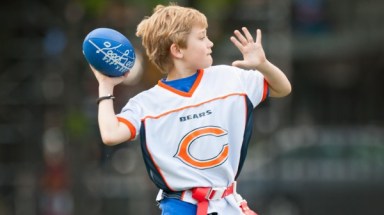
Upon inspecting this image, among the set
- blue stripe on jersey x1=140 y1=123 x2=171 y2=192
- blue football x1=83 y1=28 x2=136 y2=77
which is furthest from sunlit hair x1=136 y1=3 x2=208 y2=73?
blue stripe on jersey x1=140 y1=123 x2=171 y2=192

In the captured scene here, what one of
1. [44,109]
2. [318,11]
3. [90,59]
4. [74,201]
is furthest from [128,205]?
[90,59]

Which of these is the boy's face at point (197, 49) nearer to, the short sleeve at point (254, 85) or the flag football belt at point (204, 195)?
the short sleeve at point (254, 85)

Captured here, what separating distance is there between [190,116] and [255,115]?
11622 millimetres

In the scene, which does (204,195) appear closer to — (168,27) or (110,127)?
(110,127)

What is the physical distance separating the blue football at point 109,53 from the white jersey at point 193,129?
0.63ft

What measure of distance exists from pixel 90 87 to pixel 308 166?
3209mm

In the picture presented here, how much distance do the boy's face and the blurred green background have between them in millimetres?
8032

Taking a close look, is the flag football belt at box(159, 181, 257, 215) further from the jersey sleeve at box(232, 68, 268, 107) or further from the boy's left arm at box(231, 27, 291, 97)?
the boy's left arm at box(231, 27, 291, 97)

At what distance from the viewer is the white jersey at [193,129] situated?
→ 6.53m

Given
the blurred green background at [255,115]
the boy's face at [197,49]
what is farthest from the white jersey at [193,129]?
the blurred green background at [255,115]

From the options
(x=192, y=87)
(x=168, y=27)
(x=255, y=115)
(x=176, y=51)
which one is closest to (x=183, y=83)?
(x=192, y=87)

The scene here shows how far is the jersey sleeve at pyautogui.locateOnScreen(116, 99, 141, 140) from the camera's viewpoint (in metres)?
6.52

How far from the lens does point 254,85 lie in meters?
6.70

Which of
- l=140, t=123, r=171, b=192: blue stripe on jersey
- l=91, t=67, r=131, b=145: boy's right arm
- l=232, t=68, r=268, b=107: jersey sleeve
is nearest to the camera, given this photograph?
l=91, t=67, r=131, b=145: boy's right arm
